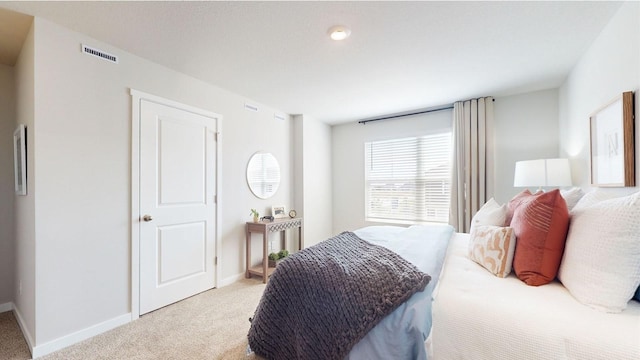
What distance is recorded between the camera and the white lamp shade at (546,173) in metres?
2.48

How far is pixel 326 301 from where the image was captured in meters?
1.21

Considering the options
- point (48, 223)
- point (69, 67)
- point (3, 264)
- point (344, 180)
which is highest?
point (69, 67)

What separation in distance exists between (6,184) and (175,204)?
1.53 m

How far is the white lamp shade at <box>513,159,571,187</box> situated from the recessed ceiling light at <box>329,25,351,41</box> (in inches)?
89.1

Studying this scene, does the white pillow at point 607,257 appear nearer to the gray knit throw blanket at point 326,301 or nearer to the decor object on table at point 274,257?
the gray knit throw blanket at point 326,301

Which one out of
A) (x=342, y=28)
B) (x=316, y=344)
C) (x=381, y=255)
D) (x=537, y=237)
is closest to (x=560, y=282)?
(x=537, y=237)

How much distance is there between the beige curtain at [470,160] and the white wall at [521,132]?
145mm

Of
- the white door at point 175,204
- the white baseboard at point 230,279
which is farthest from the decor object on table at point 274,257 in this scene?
the white door at point 175,204

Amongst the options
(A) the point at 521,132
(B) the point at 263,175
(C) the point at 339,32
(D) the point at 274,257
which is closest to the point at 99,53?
(C) the point at 339,32

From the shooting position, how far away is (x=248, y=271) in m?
3.38

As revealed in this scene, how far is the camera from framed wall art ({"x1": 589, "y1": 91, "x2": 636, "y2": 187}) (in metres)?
1.62

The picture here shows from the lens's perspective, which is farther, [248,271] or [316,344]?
[248,271]

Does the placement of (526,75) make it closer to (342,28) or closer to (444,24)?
(444,24)

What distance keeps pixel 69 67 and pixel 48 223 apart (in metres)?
1.19
